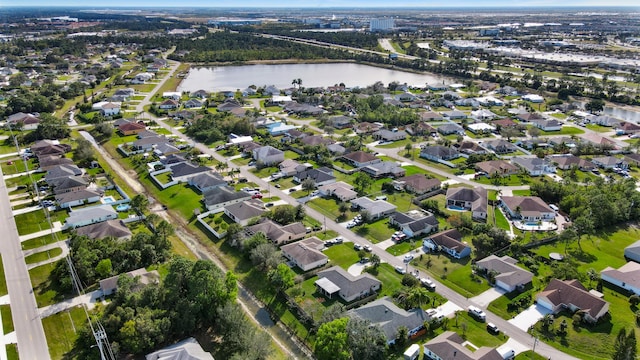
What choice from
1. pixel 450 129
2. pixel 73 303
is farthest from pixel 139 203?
pixel 450 129

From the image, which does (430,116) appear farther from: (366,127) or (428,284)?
(428,284)

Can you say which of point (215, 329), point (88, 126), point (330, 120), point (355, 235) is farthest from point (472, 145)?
point (88, 126)

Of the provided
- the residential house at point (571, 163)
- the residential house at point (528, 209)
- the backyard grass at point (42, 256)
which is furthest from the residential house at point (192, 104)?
the residential house at point (571, 163)

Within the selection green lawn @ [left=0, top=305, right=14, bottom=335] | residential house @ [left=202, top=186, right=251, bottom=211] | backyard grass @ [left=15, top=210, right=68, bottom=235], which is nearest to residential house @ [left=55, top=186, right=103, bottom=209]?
backyard grass @ [left=15, top=210, right=68, bottom=235]

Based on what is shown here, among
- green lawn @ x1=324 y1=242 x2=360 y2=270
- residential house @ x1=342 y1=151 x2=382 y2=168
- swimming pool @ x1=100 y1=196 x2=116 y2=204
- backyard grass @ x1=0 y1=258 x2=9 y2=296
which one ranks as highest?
residential house @ x1=342 y1=151 x2=382 y2=168

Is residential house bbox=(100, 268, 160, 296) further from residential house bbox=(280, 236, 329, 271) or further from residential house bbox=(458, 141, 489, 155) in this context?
residential house bbox=(458, 141, 489, 155)

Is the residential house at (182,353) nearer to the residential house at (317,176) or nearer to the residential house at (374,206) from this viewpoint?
the residential house at (374,206)
